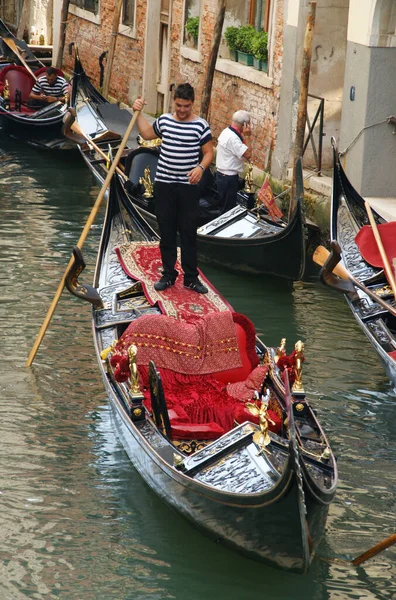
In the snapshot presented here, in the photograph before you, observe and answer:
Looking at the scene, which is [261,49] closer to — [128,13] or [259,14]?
[259,14]

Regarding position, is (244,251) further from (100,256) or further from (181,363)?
(181,363)

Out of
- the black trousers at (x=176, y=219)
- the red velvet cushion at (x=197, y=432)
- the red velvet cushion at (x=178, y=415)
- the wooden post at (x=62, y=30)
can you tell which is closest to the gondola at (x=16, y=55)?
the wooden post at (x=62, y=30)

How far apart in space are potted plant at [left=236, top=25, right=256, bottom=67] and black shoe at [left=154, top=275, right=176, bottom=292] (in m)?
3.12

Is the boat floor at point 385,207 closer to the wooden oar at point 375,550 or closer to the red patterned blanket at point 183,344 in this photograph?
the red patterned blanket at point 183,344

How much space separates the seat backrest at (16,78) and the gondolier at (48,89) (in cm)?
37

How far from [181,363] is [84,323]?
1287 mm

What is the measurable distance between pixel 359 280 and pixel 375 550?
2.00 metres

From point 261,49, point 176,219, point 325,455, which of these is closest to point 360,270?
point 176,219

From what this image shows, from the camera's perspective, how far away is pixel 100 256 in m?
4.64

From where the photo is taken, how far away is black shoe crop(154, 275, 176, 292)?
4289mm

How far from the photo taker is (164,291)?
14.1ft

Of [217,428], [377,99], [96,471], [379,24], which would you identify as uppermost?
[379,24]

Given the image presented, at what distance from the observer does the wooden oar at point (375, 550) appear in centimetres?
275

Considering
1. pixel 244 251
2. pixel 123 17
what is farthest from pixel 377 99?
pixel 123 17
